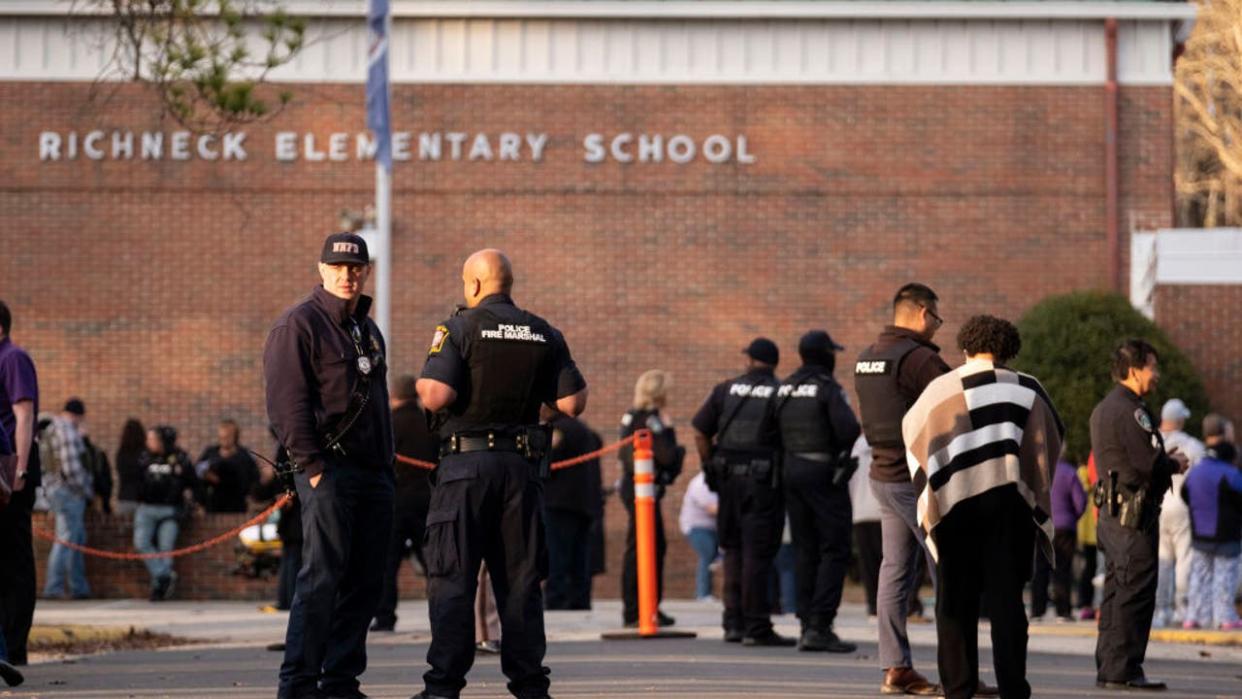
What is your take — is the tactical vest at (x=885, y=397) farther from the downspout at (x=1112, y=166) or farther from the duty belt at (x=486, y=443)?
the downspout at (x=1112, y=166)

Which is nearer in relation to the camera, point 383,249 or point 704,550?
point 704,550

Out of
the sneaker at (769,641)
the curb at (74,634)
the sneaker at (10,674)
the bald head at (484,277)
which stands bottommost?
the curb at (74,634)

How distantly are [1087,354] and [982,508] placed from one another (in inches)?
604

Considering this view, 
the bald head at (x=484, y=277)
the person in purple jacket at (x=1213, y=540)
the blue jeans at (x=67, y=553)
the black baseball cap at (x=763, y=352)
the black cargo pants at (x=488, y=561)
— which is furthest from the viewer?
the blue jeans at (x=67, y=553)

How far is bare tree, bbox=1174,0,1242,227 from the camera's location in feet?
125

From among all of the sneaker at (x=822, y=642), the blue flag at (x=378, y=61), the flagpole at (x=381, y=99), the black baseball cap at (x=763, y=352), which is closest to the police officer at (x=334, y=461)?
the sneaker at (x=822, y=642)

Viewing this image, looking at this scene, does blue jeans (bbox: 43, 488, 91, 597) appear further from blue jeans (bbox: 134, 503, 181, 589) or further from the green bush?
the green bush

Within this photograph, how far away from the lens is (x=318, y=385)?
9.88 meters

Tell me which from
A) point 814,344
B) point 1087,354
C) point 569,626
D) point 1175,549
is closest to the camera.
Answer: point 814,344

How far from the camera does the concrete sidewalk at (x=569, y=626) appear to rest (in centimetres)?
1541

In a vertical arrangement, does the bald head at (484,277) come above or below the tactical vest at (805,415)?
above

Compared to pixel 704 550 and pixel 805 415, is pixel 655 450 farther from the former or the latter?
pixel 704 550

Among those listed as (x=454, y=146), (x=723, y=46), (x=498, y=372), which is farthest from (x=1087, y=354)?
(x=498, y=372)

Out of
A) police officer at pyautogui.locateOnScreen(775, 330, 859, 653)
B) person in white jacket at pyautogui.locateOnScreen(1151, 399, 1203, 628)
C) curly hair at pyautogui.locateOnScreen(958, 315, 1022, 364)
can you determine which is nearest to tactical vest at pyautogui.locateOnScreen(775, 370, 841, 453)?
police officer at pyautogui.locateOnScreen(775, 330, 859, 653)
